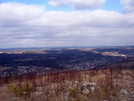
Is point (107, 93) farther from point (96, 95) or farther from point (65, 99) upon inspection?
point (65, 99)

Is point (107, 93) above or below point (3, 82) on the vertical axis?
above

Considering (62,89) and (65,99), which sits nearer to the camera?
(65,99)

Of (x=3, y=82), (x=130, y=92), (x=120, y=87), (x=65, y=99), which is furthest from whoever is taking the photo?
(x=3, y=82)

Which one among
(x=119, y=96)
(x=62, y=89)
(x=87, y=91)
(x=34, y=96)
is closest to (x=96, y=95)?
(x=87, y=91)

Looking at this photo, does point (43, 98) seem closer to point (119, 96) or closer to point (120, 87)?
point (119, 96)

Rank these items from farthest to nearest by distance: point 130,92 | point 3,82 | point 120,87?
point 3,82, point 120,87, point 130,92

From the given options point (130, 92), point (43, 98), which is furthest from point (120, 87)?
point (43, 98)

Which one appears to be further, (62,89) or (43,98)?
(62,89)

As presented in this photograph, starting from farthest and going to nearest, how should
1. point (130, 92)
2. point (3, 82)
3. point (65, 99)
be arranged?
point (3, 82) → point (130, 92) → point (65, 99)

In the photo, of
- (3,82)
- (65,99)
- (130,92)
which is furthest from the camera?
(3,82)
